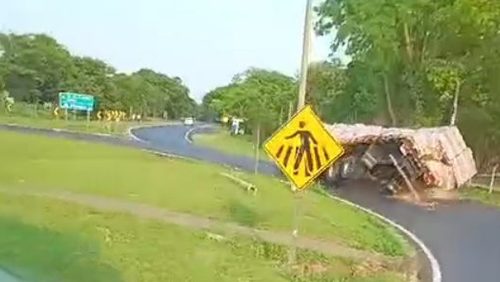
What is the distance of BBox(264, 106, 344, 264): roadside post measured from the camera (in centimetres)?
1258

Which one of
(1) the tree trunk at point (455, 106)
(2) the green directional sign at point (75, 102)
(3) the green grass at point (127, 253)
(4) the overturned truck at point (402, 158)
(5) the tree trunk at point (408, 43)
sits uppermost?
(5) the tree trunk at point (408, 43)

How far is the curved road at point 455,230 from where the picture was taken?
1438cm

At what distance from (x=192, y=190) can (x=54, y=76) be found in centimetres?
7483

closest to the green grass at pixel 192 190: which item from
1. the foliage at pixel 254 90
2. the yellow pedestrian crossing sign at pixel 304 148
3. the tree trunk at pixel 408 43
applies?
the yellow pedestrian crossing sign at pixel 304 148

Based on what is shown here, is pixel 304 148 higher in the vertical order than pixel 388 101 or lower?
lower

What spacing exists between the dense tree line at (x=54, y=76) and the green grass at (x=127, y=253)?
73.1m

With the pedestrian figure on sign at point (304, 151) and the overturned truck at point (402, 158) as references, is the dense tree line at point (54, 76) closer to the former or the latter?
the overturned truck at point (402, 158)

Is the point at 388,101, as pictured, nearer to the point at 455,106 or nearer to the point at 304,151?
the point at 455,106

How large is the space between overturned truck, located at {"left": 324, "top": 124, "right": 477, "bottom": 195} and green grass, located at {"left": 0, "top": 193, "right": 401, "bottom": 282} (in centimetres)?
1558

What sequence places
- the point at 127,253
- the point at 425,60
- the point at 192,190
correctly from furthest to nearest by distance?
the point at 425,60
the point at 192,190
the point at 127,253

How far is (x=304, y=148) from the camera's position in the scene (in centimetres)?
1272

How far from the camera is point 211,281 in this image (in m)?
10.8

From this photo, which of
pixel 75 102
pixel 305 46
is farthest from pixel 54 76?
pixel 305 46

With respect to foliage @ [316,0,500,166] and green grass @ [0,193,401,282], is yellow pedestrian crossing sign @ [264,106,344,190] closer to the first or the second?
green grass @ [0,193,401,282]
